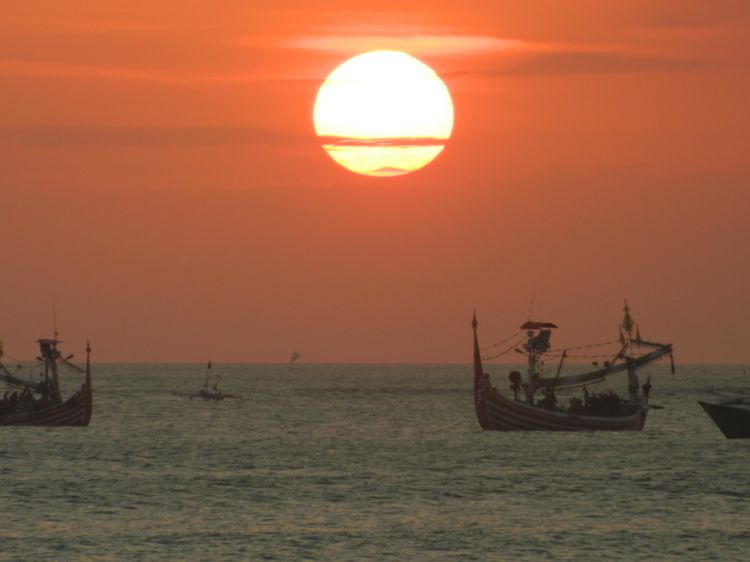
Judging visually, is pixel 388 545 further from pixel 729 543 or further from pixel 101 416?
pixel 101 416

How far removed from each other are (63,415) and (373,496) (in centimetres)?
5924

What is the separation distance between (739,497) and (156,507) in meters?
27.7

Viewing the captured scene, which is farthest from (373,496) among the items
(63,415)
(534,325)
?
(63,415)

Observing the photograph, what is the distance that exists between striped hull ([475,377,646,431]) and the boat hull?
20.3 ft

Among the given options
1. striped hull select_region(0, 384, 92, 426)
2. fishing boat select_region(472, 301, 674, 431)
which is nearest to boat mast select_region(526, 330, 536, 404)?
fishing boat select_region(472, 301, 674, 431)

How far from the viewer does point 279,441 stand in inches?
4865

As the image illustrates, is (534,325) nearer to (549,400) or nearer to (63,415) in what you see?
(549,400)

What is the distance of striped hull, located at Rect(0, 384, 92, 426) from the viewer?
127 metres

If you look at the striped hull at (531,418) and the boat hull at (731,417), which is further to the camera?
the striped hull at (531,418)

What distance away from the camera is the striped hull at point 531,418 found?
113 m

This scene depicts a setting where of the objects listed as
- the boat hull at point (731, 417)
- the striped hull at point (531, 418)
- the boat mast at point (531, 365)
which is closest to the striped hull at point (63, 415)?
the striped hull at point (531, 418)

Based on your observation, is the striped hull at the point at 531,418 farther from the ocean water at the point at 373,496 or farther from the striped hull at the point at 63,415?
the striped hull at the point at 63,415

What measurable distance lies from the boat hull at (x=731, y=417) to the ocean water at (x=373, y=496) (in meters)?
1.92

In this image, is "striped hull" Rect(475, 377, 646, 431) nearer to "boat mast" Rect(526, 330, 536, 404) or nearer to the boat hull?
"boat mast" Rect(526, 330, 536, 404)
